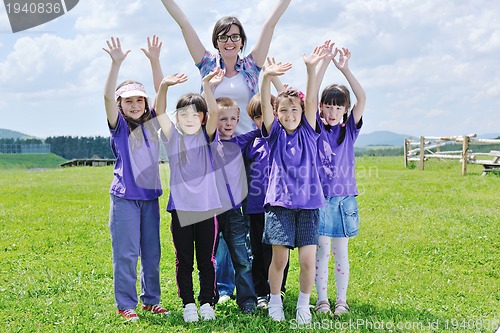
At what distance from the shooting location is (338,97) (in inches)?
190

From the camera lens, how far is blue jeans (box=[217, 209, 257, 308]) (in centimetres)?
483

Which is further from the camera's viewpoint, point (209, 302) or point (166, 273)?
point (166, 273)

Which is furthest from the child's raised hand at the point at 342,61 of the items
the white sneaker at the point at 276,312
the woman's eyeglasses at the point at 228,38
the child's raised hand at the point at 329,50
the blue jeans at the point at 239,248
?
the white sneaker at the point at 276,312

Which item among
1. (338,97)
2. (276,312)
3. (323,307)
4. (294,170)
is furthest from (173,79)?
(323,307)

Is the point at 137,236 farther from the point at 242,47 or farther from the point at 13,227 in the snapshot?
the point at 13,227

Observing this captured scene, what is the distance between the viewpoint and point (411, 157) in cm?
2416

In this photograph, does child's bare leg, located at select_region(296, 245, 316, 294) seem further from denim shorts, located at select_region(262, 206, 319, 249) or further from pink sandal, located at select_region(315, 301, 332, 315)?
pink sandal, located at select_region(315, 301, 332, 315)

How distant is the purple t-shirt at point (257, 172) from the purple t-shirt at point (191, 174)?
1.08ft

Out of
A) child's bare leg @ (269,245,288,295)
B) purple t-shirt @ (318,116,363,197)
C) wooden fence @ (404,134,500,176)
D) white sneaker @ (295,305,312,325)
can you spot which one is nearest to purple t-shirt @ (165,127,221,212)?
child's bare leg @ (269,245,288,295)

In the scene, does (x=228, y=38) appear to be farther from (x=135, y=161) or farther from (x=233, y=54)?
(x=135, y=161)

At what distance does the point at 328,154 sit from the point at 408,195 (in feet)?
29.1

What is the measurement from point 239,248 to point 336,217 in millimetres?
881

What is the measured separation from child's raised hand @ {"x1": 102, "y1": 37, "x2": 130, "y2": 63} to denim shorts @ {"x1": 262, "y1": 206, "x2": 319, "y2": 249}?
1.71m

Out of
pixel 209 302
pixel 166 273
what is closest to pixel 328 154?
pixel 209 302
